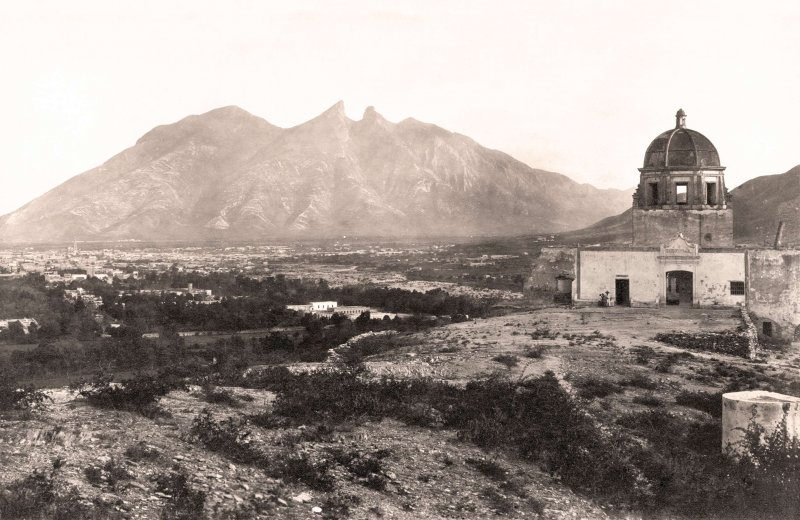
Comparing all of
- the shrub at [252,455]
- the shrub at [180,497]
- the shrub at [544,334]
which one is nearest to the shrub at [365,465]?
the shrub at [252,455]

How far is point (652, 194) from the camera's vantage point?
108ft

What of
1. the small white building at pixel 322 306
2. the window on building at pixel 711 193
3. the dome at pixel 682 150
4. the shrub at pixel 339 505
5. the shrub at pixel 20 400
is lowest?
the small white building at pixel 322 306

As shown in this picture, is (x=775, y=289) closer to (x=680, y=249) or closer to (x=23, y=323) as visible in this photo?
(x=680, y=249)

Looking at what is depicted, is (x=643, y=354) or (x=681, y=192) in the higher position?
(x=681, y=192)

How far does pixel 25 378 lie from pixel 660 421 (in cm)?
3131

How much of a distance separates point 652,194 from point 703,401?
19395 millimetres

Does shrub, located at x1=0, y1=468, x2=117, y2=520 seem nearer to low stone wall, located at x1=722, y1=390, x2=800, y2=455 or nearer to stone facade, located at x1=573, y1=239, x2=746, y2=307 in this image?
low stone wall, located at x1=722, y1=390, x2=800, y2=455

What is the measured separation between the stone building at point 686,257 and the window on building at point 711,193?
44 millimetres

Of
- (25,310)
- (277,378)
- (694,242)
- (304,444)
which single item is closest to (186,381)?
(277,378)

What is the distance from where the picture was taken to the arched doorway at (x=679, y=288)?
30.5m

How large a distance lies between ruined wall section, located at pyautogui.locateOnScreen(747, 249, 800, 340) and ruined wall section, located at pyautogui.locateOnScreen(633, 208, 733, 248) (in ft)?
8.21

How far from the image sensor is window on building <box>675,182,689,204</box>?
106 ft

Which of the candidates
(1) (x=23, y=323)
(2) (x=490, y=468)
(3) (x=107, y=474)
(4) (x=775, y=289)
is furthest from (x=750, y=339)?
(1) (x=23, y=323)

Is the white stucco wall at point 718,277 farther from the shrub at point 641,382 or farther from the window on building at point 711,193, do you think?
the shrub at point 641,382
